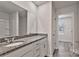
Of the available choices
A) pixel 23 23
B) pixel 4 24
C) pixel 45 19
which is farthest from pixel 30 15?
pixel 4 24

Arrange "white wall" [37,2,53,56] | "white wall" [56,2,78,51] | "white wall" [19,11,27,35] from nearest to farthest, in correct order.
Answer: "white wall" [19,11,27,35] → "white wall" [37,2,53,56] → "white wall" [56,2,78,51]

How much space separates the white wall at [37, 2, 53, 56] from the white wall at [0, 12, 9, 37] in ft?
5.61

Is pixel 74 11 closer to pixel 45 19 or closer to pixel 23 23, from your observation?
Result: pixel 45 19

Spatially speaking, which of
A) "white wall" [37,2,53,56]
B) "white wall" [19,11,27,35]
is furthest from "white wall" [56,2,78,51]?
"white wall" [19,11,27,35]

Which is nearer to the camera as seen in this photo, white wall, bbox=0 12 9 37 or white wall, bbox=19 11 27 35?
white wall, bbox=0 12 9 37

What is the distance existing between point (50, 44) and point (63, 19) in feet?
12.1

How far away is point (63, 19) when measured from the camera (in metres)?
6.44

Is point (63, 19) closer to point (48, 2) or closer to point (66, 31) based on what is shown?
point (66, 31)

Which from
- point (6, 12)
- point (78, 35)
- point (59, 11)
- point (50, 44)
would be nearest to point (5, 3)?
point (6, 12)

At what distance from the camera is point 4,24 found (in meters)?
1.95

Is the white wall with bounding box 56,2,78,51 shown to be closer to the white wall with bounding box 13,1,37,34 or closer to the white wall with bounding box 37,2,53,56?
the white wall with bounding box 37,2,53,56

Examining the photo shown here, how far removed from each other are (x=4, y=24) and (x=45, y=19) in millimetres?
1838

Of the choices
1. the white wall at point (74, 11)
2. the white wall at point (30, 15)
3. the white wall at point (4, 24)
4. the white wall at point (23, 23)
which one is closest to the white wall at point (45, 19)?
the white wall at point (30, 15)

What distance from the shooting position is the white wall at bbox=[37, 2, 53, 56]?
332 centimetres
